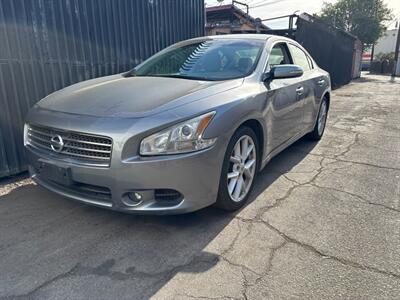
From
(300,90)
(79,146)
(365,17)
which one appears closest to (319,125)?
(300,90)

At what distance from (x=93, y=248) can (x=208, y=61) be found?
223 cm

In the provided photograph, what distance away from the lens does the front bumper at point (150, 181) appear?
7.43ft

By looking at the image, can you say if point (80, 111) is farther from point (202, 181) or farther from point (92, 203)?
point (202, 181)

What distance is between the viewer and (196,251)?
2434 millimetres

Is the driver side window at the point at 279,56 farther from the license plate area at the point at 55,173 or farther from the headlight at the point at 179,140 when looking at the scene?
the license plate area at the point at 55,173

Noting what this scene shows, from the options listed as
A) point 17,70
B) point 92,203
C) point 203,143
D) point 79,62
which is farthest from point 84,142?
point 79,62

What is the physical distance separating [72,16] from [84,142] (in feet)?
8.60

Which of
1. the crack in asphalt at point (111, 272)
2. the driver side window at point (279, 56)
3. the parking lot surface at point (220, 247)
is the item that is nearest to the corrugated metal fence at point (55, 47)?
the parking lot surface at point (220, 247)

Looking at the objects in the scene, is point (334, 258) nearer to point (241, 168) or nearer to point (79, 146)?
point (241, 168)

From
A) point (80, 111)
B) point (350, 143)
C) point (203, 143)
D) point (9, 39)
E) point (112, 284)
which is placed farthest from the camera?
point (350, 143)

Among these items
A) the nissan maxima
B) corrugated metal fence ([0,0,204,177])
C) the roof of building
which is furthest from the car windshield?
the roof of building

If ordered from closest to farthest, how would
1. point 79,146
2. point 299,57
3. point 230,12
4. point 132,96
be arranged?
point 79,146 → point 132,96 → point 299,57 → point 230,12

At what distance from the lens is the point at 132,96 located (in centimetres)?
271

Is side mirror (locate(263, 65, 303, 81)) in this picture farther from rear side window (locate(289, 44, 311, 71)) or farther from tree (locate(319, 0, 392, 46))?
tree (locate(319, 0, 392, 46))
